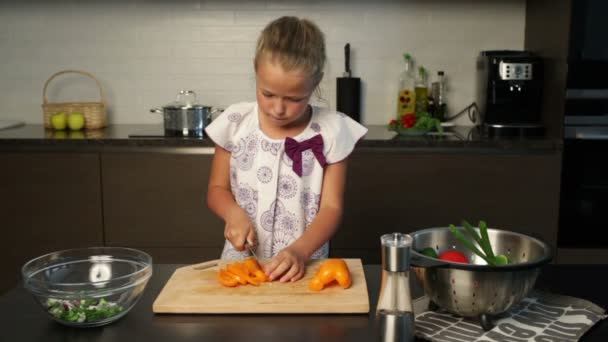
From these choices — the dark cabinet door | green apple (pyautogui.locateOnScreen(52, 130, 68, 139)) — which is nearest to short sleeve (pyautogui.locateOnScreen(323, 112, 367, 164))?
the dark cabinet door

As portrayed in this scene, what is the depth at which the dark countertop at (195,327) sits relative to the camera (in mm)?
1094

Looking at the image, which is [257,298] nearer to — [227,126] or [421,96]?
[227,126]

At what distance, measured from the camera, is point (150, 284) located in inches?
53.2

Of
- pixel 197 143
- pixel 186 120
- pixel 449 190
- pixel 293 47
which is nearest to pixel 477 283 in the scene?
pixel 293 47

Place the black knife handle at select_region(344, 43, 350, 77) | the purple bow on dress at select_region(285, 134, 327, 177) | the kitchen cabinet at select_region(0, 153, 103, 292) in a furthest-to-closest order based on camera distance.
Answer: the black knife handle at select_region(344, 43, 350, 77)
the kitchen cabinet at select_region(0, 153, 103, 292)
the purple bow on dress at select_region(285, 134, 327, 177)

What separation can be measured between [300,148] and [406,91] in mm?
1482

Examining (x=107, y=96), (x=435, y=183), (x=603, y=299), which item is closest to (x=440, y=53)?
(x=435, y=183)

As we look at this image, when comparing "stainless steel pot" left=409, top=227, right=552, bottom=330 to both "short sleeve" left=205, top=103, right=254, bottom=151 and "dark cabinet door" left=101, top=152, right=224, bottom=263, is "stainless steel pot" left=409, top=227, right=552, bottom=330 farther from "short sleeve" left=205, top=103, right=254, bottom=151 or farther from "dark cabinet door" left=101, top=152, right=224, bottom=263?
"dark cabinet door" left=101, top=152, right=224, bottom=263

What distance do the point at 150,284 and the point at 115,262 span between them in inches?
3.1

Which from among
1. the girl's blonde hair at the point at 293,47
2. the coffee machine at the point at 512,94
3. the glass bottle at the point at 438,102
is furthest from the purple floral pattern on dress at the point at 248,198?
the glass bottle at the point at 438,102

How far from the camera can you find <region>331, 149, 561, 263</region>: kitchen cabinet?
8.83 feet

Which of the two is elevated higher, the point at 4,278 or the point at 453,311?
the point at 453,311

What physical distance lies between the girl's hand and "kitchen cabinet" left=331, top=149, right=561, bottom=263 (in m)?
1.33

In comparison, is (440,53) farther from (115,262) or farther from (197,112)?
(115,262)
